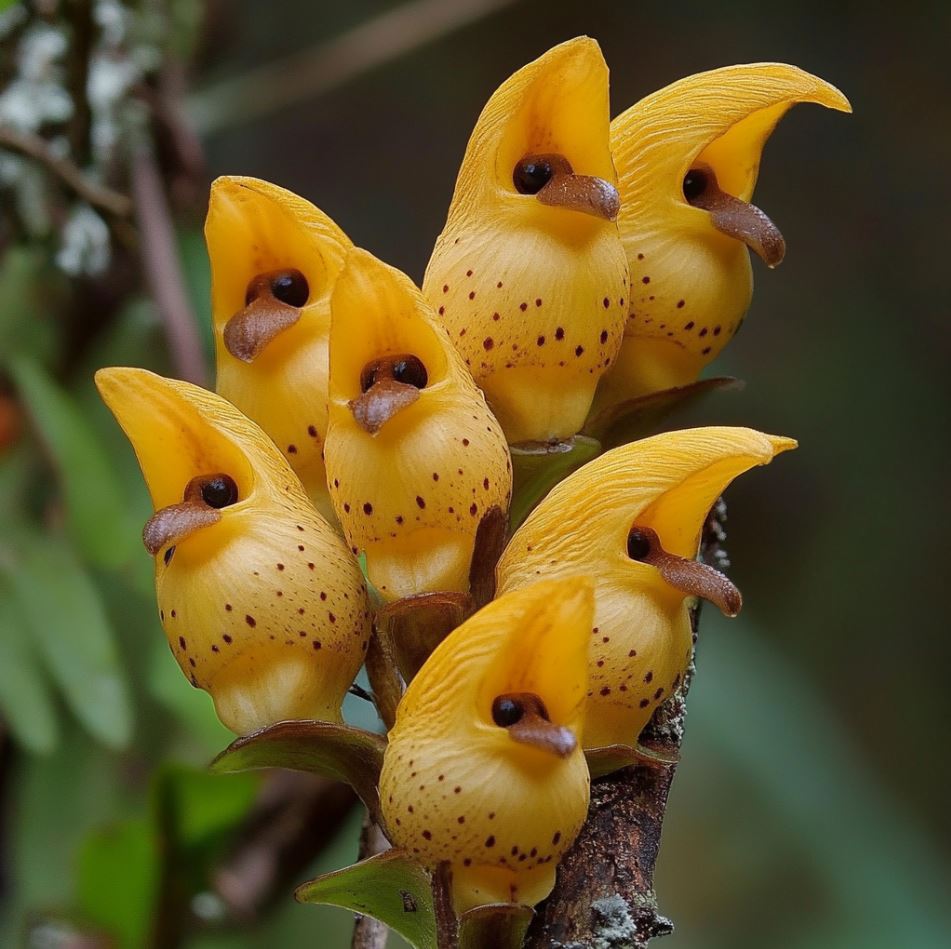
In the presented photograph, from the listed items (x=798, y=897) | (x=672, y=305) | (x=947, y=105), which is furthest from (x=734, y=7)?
(x=672, y=305)

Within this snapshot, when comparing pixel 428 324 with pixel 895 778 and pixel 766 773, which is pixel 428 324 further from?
pixel 895 778

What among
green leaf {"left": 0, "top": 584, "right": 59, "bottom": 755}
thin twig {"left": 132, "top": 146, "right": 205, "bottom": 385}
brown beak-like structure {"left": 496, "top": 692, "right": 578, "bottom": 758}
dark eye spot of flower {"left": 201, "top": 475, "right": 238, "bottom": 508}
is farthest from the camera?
thin twig {"left": 132, "top": 146, "right": 205, "bottom": 385}

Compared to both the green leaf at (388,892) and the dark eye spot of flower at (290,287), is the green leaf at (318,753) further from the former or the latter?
the dark eye spot of flower at (290,287)

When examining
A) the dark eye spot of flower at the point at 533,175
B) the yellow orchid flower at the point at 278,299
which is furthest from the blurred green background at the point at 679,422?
the dark eye spot of flower at the point at 533,175

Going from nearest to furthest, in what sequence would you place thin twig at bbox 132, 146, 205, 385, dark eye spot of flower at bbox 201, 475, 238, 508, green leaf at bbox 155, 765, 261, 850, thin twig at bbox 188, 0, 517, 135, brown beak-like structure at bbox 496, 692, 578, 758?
brown beak-like structure at bbox 496, 692, 578, 758
dark eye spot of flower at bbox 201, 475, 238, 508
green leaf at bbox 155, 765, 261, 850
thin twig at bbox 132, 146, 205, 385
thin twig at bbox 188, 0, 517, 135

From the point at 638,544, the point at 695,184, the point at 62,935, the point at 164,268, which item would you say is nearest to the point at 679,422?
the point at 164,268

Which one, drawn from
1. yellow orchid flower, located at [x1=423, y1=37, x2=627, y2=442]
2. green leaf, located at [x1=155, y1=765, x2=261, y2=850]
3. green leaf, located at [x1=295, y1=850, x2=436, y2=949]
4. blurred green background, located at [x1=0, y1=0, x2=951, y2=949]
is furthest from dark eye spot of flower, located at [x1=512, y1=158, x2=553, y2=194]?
green leaf, located at [x1=155, y1=765, x2=261, y2=850]

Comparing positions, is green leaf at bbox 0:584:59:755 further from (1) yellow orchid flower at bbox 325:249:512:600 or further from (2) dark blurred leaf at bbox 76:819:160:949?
(1) yellow orchid flower at bbox 325:249:512:600
